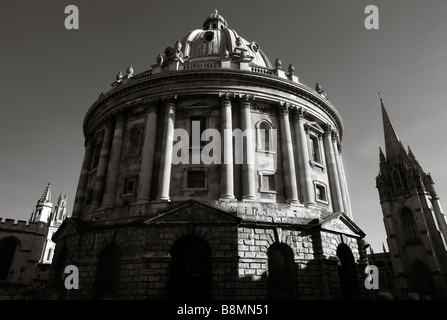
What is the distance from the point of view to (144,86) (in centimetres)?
2491

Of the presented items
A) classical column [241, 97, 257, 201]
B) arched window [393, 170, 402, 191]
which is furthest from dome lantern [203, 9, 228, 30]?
arched window [393, 170, 402, 191]

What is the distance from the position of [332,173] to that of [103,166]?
20.0 meters

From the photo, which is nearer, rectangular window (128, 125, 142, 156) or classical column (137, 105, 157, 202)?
classical column (137, 105, 157, 202)

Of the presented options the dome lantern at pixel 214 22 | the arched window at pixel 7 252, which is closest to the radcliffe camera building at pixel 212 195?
the dome lantern at pixel 214 22

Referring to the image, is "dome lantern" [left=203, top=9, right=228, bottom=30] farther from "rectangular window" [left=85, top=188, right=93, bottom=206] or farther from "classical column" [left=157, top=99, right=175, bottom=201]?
"rectangular window" [left=85, top=188, right=93, bottom=206]

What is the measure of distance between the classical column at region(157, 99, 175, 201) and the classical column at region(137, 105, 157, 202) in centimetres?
101

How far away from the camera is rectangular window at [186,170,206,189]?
21.4 m

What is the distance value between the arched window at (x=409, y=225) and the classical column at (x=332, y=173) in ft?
136

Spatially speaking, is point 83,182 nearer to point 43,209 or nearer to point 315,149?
point 315,149

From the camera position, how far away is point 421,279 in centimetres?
5344

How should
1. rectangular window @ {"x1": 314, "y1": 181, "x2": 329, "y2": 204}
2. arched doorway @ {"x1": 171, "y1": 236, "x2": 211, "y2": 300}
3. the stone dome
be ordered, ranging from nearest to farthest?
arched doorway @ {"x1": 171, "y1": 236, "x2": 211, "y2": 300}, rectangular window @ {"x1": 314, "y1": 181, "x2": 329, "y2": 204}, the stone dome
